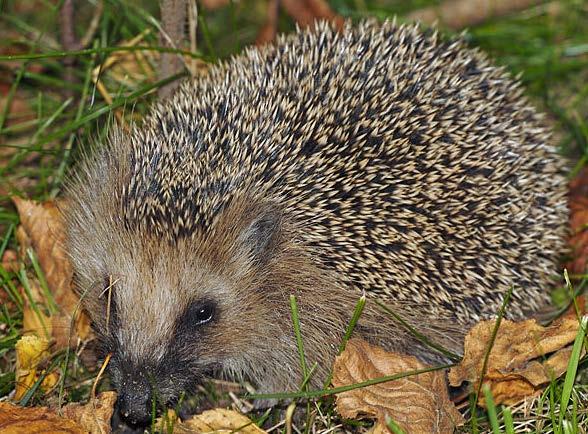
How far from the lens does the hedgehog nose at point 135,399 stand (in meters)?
3.37

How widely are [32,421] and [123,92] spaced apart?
217 cm

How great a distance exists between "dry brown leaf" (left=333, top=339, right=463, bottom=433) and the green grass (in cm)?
11

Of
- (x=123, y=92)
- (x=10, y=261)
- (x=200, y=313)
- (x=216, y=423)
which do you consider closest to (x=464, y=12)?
(x=123, y=92)

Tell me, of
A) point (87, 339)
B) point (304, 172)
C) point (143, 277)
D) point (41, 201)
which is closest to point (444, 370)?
point (304, 172)

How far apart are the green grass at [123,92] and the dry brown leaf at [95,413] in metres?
0.20

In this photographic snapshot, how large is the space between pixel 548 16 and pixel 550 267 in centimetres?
239

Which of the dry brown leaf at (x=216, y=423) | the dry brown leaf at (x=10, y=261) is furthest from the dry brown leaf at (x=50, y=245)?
the dry brown leaf at (x=216, y=423)

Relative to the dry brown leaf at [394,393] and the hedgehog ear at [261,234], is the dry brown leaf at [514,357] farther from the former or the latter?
the hedgehog ear at [261,234]

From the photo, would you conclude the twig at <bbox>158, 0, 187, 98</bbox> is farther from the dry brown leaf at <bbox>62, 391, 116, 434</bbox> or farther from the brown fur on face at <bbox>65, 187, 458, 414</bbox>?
the dry brown leaf at <bbox>62, 391, 116, 434</bbox>

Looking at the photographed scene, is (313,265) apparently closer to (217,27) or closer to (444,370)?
(444,370)

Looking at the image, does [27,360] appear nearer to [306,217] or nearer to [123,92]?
[306,217]

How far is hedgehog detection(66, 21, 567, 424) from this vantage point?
346 centimetres

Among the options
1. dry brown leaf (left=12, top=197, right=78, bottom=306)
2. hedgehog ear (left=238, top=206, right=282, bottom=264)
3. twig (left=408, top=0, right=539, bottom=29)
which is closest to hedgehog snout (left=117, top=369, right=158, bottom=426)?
hedgehog ear (left=238, top=206, right=282, bottom=264)

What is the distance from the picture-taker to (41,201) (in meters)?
4.50
